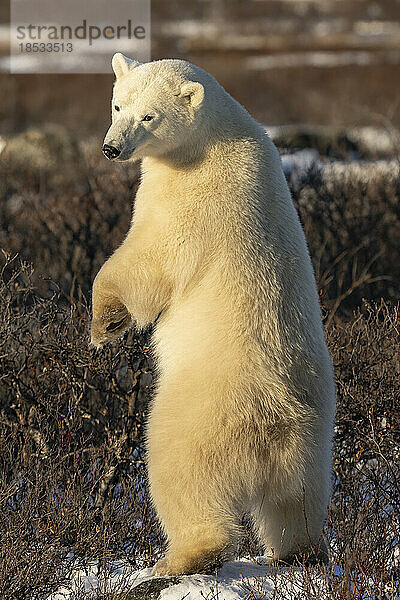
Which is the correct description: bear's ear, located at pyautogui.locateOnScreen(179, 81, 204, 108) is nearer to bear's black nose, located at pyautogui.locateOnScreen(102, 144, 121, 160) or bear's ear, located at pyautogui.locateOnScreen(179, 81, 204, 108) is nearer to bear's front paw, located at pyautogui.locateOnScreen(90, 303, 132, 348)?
bear's black nose, located at pyautogui.locateOnScreen(102, 144, 121, 160)

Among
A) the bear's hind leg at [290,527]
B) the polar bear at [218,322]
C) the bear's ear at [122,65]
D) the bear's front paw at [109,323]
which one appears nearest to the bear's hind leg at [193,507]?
the polar bear at [218,322]

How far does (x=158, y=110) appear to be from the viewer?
9.15 feet

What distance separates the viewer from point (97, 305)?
2906mm

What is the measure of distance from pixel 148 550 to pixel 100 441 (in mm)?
795

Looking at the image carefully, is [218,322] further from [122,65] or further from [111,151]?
[122,65]

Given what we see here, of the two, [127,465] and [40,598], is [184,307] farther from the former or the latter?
[127,465]

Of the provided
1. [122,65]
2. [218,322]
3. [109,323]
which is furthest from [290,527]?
[122,65]

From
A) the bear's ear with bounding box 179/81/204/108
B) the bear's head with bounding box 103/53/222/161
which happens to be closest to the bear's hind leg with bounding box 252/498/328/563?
the bear's head with bounding box 103/53/222/161

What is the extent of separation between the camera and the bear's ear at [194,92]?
9.16 feet

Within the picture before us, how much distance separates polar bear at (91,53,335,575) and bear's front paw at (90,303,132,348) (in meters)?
0.02

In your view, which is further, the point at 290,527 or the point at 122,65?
the point at 122,65

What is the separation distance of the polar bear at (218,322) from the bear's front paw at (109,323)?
2cm

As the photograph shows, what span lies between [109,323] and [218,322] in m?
0.40

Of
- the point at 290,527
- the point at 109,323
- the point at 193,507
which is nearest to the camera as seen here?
the point at 193,507
